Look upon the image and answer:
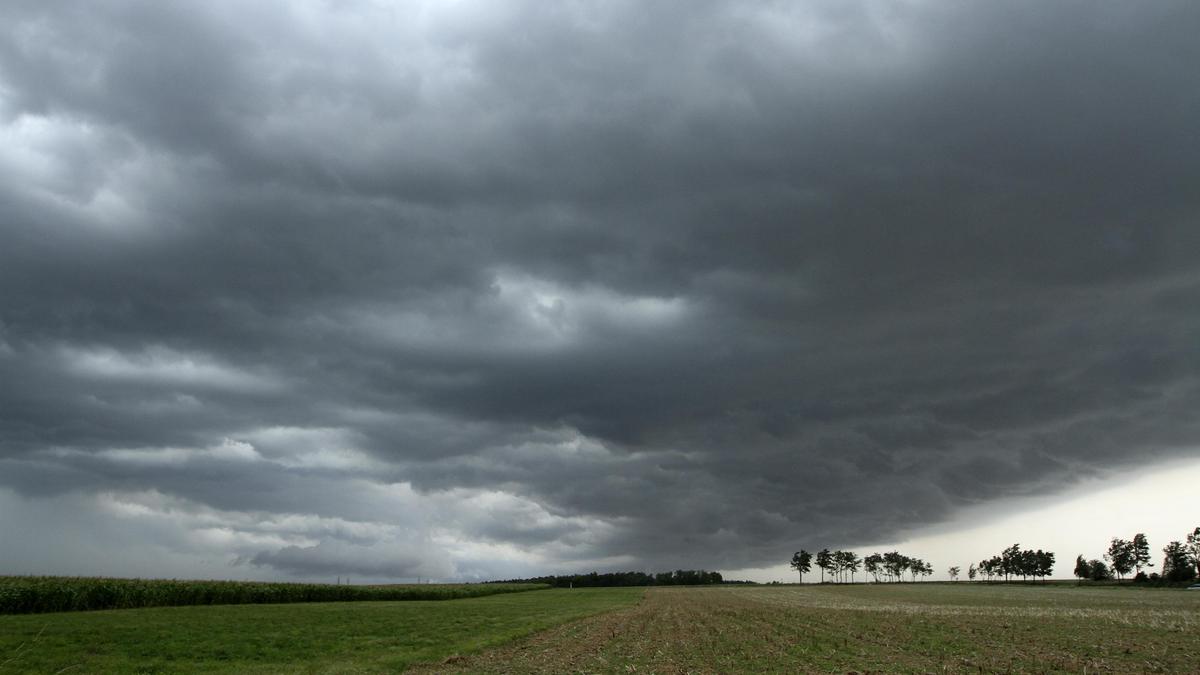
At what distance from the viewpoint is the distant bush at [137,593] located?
187 ft

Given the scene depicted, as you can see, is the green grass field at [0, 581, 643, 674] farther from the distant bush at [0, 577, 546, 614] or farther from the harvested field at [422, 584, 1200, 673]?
the distant bush at [0, 577, 546, 614]

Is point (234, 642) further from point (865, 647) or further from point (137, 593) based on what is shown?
point (137, 593)

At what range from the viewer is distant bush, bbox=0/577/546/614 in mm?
57062

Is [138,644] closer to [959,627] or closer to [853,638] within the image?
[853,638]

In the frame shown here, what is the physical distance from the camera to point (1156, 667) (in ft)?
91.8

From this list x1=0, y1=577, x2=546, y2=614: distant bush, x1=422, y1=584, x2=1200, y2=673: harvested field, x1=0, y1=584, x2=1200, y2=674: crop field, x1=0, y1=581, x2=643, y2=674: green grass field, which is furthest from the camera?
x1=0, y1=577, x2=546, y2=614: distant bush

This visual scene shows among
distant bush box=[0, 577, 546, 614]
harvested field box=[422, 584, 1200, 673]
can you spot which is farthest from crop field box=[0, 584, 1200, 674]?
distant bush box=[0, 577, 546, 614]

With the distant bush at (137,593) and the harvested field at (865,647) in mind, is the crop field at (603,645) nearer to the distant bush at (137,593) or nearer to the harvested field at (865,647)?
the harvested field at (865,647)

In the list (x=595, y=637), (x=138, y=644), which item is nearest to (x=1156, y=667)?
(x=595, y=637)

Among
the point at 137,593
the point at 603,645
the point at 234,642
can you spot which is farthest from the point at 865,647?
the point at 137,593

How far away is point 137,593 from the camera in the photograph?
6725 cm

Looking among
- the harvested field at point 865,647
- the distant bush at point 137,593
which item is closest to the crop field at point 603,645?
the harvested field at point 865,647

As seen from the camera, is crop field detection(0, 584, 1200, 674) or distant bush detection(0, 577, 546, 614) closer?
crop field detection(0, 584, 1200, 674)

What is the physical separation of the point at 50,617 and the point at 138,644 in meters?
19.1
